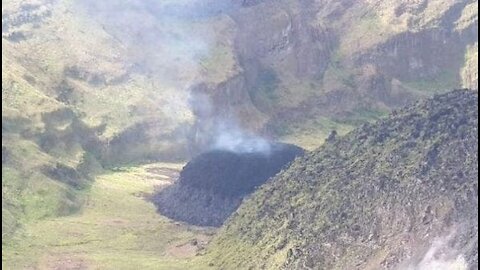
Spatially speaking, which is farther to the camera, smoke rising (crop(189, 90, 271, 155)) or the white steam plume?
smoke rising (crop(189, 90, 271, 155))

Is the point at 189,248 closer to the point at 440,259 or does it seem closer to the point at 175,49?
the point at 440,259

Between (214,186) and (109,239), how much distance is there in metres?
19.9

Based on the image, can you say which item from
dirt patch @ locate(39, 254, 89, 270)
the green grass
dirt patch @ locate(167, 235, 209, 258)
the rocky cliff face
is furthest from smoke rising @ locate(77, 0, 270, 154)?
dirt patch @ locate(39, 254, 89, 270)

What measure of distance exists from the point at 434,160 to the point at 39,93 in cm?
8096

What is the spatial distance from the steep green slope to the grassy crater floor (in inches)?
273

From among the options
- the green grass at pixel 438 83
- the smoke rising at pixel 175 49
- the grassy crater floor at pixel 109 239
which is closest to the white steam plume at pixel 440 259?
the grassy crater floor at pixel 109 239

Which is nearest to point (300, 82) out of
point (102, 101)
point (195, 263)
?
point (102, 101)

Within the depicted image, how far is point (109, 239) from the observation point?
104438 mm

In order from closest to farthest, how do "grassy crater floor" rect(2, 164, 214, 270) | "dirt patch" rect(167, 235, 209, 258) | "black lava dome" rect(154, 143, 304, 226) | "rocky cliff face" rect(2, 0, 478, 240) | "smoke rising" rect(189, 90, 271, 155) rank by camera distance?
"grassy crater floor" rect(2, 164, 214, 270), "dirt patch" rect(167, 235, 209, 258), "black lava dome" rect(154, 143, 304, 226), "rocky cliff face" rect(2, 0, 478, 240), "smoke rising" rect(189, 90, 271, 155)

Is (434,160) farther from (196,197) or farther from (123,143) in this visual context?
(123,143)

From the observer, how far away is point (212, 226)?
112562 millimetres

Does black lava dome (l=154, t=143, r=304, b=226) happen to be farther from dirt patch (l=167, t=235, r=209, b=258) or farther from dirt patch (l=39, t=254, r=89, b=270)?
dirt patch (l=39, t=254, r=89, b=270)

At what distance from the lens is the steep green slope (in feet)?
240

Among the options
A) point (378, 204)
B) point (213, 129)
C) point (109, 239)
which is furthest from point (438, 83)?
point (378, 204)
